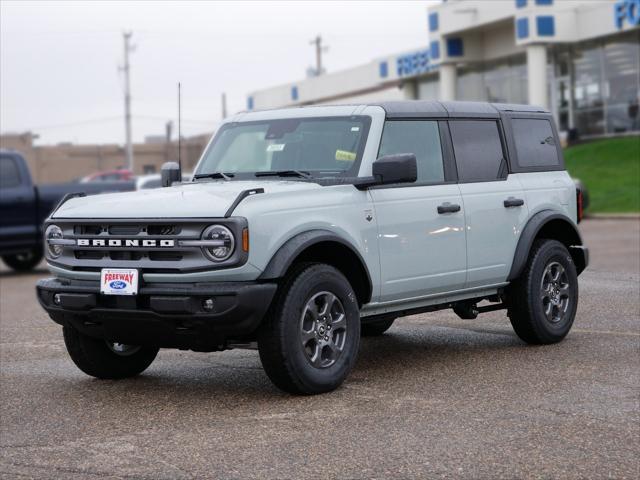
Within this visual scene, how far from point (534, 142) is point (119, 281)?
424 centimetres

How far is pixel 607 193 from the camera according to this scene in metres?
33.6

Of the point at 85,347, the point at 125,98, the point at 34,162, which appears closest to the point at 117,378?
the point at 85,347

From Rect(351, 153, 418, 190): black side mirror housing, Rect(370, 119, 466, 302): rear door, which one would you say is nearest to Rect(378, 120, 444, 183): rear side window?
Rect(370, 119, 466, 302): rear door

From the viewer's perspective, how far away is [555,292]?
10016mm

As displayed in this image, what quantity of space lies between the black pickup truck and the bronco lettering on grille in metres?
11.4

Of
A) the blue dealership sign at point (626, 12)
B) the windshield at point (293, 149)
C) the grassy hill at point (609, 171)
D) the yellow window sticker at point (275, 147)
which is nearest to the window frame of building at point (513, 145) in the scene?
the windshield at point (293, 149)

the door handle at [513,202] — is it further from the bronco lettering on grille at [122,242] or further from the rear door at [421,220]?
the bronco lettering on grille at [122,242]

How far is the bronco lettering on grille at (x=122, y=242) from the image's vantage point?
7.48 meters

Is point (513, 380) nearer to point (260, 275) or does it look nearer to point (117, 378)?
point (260, 275)

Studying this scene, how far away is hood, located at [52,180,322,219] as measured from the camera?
7.48 meters

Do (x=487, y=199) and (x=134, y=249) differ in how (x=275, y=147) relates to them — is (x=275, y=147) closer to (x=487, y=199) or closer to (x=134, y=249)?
(x=134, y=249)

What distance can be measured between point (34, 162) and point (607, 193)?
183 ft

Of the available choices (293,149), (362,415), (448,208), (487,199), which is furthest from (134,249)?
(487,199)

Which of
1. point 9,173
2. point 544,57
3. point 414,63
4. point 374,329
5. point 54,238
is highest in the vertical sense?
point 414,63
